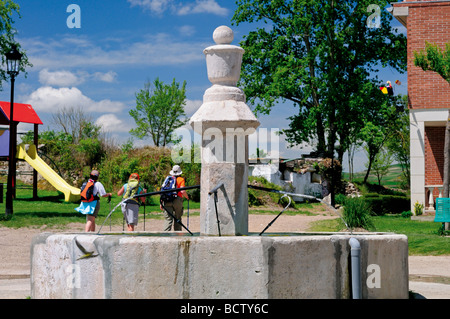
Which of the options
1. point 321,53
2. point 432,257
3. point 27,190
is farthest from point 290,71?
point 432,257

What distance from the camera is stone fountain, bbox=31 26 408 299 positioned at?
5273 mm

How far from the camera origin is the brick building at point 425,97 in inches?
878

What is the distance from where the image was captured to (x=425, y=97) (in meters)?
22.5

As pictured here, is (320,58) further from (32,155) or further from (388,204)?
(32,155)

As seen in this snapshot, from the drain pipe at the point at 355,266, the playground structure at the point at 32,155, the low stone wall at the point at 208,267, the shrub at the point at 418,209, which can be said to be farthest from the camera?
the playground structure at the point at 32,155

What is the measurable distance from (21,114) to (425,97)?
19600 millimetres

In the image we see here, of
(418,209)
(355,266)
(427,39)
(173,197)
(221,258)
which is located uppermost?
(427,39)

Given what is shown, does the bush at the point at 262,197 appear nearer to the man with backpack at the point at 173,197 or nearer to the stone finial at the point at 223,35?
the man with backpack at the point at 173,197

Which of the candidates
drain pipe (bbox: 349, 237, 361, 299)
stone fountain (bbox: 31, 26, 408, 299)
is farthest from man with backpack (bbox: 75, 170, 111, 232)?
drain pipe (bbox: 349, 237, 361, 299)

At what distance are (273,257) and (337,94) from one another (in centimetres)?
2637

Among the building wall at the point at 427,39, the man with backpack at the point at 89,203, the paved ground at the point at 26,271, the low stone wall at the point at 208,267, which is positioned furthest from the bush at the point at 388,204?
the low stone wall at the point at 208,267

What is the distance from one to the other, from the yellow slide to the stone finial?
18.6 meters

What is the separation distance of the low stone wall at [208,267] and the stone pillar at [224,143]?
3.48ft

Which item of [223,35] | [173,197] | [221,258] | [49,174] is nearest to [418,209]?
[173,197]
